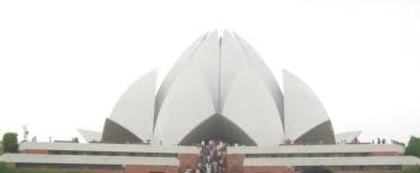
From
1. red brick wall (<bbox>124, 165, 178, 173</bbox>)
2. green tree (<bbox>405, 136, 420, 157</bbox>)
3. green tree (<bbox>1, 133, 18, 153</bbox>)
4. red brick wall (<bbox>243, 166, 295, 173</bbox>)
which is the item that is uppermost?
green tree (<bbox>1, 133, 18, 153</bbox>)

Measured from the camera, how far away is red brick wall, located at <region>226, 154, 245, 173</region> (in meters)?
25.3

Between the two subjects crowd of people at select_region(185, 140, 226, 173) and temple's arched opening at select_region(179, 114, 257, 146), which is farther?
temple's arched opening at select_region(179, 114, 257, 146)

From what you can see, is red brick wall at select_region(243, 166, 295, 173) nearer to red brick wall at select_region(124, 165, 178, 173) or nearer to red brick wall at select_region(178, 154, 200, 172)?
red brick wall at select_region(178, 154, 200, 172)

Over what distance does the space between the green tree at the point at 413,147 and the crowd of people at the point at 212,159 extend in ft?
20.4

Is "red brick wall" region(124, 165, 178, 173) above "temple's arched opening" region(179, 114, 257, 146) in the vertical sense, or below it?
below

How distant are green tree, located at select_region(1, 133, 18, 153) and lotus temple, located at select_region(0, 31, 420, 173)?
297 mm

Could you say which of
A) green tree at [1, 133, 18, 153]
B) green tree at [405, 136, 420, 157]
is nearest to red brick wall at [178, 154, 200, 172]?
green tree at [1, 133, 18, 153]

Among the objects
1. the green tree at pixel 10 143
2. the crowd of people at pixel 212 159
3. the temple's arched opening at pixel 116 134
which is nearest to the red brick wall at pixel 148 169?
the crowd of people at pixel 212 159

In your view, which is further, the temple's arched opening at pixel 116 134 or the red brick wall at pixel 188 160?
the temple's arched opening at pixel 116 134

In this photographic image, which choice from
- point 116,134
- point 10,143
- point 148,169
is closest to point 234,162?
point 148,169

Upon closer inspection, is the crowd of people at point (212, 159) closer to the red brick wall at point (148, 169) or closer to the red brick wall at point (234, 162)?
the red brick wall at point (234, 162)

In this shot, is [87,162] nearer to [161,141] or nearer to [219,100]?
[161,141]

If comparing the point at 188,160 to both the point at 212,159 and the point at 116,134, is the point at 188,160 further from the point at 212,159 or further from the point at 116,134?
Answer: the point at 116,134

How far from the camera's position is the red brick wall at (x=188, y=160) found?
25.7 metres
